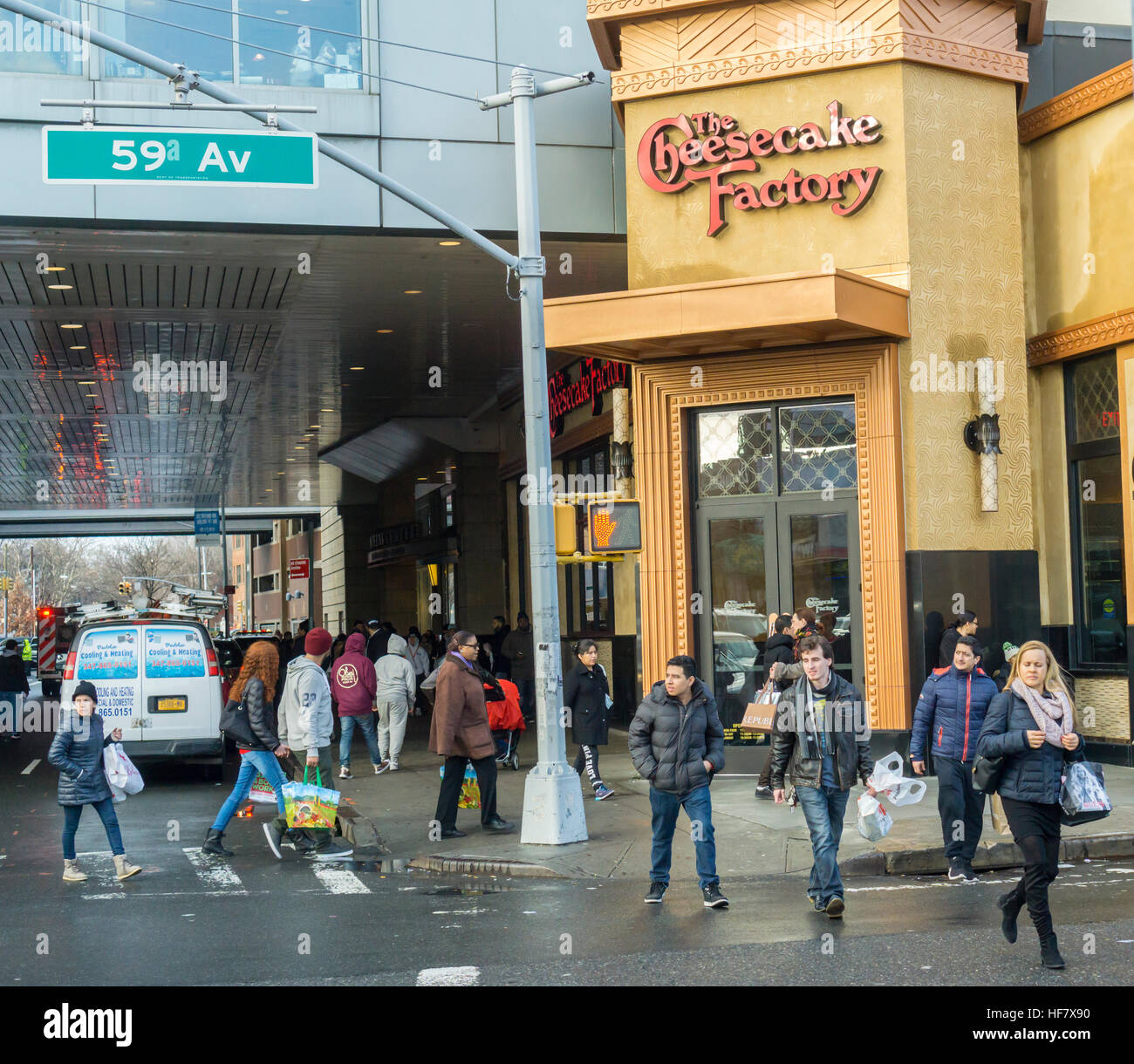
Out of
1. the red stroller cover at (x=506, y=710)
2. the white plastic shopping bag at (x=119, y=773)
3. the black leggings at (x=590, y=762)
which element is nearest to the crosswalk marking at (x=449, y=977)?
the white plastic shopping bag at (x=119, y=773)

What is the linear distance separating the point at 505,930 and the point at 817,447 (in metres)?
8.64

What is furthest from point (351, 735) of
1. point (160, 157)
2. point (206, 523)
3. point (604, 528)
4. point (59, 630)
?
point (206, 523)

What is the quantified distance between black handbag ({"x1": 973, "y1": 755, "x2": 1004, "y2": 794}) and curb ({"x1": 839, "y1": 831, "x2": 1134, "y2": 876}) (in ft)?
10.7

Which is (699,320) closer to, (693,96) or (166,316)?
(693,96)

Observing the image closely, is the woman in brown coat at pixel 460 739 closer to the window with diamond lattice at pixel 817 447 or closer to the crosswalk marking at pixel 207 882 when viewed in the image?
the crosswalk marking at pixel 207 882

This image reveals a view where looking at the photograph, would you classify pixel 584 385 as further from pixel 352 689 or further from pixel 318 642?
pixel 318 642

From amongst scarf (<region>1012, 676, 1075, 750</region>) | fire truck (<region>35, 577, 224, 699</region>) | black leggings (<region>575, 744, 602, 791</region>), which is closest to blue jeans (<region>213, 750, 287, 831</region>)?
black leggings (<region>575, 744, 602, 791</region>)

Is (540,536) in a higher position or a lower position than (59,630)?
higher

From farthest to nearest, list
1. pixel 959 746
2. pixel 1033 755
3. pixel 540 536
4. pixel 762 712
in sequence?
1. pixel 762 712
2. pixel 540 536
3. pixel 959 746
4. pixel 1033 755

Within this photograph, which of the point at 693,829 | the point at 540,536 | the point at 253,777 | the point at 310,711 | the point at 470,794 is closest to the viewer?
the point at 693,829

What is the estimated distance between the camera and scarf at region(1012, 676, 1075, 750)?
24.0 feet

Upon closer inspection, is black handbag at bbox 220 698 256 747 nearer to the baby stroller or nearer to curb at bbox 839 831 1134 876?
the baby stroller

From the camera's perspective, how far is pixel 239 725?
12.0 metres
